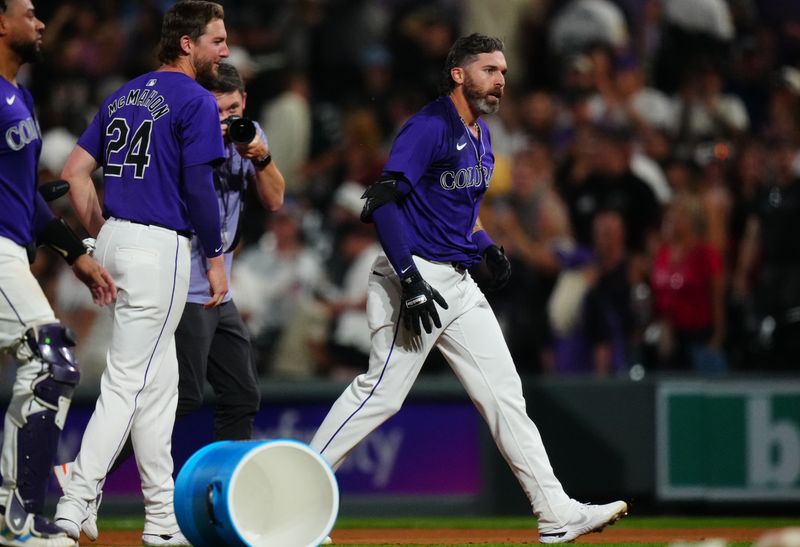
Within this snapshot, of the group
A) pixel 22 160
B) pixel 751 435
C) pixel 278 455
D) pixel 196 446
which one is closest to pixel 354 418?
pixel 278 455

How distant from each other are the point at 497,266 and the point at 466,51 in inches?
43.0

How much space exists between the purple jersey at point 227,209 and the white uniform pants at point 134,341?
565 millimetres

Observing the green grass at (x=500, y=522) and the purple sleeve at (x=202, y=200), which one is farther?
the green grass at (x=500, y=522)

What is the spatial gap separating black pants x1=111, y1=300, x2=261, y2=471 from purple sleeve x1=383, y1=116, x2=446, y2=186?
1.21m

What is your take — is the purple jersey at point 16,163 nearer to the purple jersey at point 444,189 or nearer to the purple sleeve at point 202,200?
the purple sleeve at point 202,200

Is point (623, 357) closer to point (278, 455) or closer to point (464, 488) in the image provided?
point (464, 488)

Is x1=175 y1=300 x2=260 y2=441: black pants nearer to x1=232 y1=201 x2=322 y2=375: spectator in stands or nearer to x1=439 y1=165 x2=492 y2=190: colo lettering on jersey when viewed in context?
x1=439 y1=165 x2=492 y2=190: colo lettering on jersey

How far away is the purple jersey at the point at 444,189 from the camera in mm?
6523

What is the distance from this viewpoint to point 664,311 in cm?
1060

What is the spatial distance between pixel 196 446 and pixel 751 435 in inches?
156

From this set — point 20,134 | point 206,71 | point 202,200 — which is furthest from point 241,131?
point 20,134

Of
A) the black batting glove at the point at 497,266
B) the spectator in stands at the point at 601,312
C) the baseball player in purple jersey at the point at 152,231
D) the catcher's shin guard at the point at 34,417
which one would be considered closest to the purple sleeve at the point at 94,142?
the baseball player in purple jersey at the point at 152,231

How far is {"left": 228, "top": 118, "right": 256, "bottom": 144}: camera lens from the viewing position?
6574mm

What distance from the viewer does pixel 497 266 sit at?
6.95m
